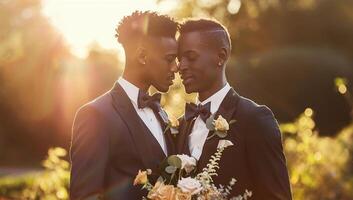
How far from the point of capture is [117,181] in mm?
4840

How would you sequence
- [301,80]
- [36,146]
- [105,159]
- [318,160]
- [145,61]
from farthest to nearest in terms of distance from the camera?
[36,146]
[301,80]
[318,160]
[145,61]
[105,159]

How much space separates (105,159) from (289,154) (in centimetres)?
640

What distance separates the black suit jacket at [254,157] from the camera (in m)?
4.89

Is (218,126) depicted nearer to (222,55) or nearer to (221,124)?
(221,124)

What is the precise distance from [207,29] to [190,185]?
1.22 m

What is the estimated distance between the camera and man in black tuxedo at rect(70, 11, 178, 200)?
4766 millimetres

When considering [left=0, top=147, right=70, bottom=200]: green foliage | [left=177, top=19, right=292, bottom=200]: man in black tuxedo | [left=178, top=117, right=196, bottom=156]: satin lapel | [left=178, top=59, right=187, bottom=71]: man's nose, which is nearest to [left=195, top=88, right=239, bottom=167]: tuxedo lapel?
[left=177, top=19, right=292, bottom=200]: man in black tuxedo

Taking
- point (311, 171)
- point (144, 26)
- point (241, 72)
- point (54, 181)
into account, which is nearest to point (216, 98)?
point (144, 26)

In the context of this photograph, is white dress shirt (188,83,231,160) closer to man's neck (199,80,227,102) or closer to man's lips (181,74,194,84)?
man's neck (199,80,227,102)

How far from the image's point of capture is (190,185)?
456cm

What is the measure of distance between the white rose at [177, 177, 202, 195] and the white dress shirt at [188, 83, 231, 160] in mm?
459

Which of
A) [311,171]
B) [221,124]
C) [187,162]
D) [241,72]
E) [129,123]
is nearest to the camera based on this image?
[187,162]

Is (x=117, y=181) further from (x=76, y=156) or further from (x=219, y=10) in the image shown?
(x=219, y=10)

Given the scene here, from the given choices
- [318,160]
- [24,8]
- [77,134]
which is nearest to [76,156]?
[77,134]
